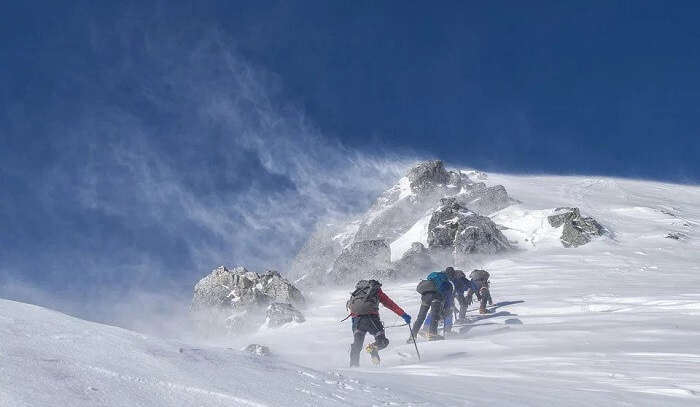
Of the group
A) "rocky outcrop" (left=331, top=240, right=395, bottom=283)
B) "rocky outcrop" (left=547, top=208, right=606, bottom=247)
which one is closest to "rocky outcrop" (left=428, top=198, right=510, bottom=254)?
"rocky outcrop" (left=331, top=240, right=395, bottom=283)

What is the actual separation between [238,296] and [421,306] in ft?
67.1

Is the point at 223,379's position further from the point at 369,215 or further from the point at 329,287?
the point at 369,215

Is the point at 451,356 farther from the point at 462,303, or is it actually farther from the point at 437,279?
the point at 462,303

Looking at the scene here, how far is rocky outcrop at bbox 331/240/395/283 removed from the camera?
3591cm

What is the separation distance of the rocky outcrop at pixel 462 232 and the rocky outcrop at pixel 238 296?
10.2m

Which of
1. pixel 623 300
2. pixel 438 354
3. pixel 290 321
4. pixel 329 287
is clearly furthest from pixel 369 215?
pixel 438 354

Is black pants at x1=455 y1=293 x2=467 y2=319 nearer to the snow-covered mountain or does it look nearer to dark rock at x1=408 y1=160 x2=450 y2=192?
the snow-covered mountain

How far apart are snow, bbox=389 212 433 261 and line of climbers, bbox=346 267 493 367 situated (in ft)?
64.6

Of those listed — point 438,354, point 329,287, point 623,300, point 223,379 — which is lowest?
point 223,379

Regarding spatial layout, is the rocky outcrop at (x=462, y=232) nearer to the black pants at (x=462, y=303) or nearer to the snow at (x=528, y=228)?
the snow at (x=528, y=228)

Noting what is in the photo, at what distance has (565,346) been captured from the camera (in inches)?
480

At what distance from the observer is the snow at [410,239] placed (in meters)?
39.8

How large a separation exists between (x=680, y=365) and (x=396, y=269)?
80.7ft

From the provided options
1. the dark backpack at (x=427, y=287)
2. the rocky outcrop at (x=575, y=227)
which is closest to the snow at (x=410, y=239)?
the rocky outcrop at (x=575, y=227)
